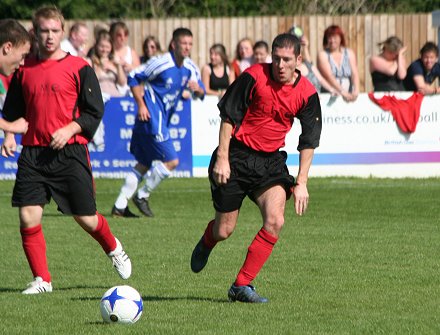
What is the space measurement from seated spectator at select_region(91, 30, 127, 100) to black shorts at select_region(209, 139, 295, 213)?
29.6 ft

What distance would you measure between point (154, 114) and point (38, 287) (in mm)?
5239

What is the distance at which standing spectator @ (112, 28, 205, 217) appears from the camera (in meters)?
13.6

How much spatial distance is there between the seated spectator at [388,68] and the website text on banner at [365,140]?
72 centimetres

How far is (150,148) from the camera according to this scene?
1386 centimetres

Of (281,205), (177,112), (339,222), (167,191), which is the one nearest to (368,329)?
(281,205)

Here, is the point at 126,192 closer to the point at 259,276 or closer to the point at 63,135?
the point at 259,276

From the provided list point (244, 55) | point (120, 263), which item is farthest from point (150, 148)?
point (244, 55)

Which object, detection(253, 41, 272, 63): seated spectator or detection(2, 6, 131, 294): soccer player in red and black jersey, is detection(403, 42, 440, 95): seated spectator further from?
detection(2, 6, 131, 294): soccer player in red and black jersey

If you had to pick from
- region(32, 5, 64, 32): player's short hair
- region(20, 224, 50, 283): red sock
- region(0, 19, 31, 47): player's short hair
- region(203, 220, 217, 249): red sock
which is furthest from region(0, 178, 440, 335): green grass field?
region(32, 5, 64, 32): player's short hair

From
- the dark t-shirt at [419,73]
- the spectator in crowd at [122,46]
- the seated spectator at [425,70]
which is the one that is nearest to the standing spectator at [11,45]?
the spectator in crowd at [122,46]

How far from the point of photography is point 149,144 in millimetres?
13828

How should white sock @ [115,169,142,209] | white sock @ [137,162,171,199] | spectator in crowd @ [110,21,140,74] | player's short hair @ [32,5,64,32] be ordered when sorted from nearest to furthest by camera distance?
player's short hair @ [32,5,64,32] → white sock @ [115,169,142,209] → white sock @ [137,162,171,199] → spectator in crowd @ [110,21,140,74]

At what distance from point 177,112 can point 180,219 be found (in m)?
4.34

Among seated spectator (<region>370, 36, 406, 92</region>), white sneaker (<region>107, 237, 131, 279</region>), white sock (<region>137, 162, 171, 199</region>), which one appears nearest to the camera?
white sneaker (<region>107, 237, 131, 279</region>)
